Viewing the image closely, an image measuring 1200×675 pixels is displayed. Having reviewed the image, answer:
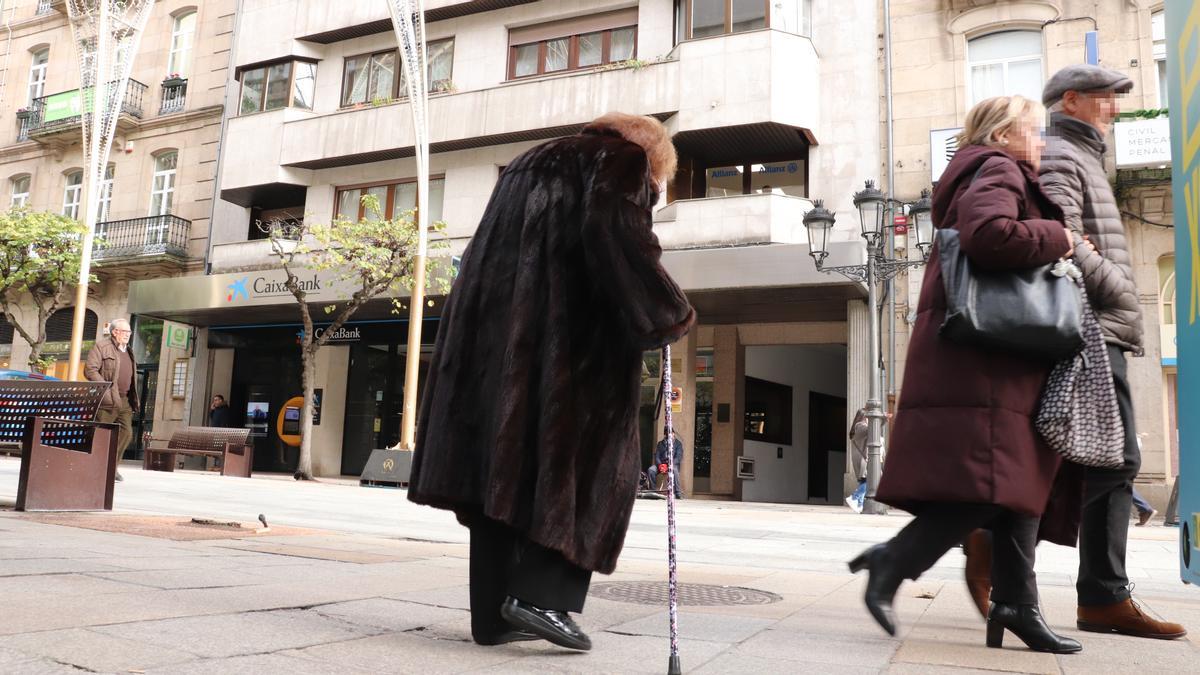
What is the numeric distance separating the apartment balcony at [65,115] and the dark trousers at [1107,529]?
28.1m

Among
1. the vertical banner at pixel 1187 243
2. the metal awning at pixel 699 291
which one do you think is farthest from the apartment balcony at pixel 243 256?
the vertical banner at pixel 1187 243

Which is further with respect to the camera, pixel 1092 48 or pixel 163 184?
pixel 163 184

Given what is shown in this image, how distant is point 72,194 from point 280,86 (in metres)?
9.12

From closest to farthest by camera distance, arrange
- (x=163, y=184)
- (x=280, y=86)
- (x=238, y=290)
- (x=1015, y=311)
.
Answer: (x=1015, y=311) < (x=238, y=290) < (x=280, y=86) < (x=163, y=184)

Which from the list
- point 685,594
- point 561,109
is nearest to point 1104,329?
point 685,594

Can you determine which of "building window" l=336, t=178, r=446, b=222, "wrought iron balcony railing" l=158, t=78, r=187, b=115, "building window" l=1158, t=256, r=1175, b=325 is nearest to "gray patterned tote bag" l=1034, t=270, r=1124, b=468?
"building window" l=1158, t=256, r=1175, b=325

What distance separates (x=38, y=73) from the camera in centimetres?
3023

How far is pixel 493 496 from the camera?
276 centimetres

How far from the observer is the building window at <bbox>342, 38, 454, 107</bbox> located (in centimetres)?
2248

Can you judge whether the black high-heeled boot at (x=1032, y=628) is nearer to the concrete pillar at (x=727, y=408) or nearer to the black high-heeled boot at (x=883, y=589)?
the black high-heeled boot at (x=883, y=589)

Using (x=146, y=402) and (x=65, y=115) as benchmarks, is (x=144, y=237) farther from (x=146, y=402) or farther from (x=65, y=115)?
(x=65, y=115)

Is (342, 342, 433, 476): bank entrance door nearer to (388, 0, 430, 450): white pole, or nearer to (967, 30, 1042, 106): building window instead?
(388, 0, 430, 450): white pole

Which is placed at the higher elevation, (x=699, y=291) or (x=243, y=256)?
(x=243, y=256)

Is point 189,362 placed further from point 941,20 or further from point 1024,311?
point 1024,311
